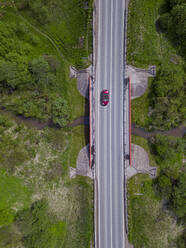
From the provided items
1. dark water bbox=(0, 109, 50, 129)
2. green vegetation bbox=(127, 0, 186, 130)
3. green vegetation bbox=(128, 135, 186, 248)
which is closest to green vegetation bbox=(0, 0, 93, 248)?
dark water bbox=(0, 109, 50, 129)

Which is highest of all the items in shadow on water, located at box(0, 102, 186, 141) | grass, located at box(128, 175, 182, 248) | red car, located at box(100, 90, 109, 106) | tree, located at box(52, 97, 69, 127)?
red car, located at box(100, 90, 109, 106)

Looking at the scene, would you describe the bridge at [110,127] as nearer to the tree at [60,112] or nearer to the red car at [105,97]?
the red car at [105,97]

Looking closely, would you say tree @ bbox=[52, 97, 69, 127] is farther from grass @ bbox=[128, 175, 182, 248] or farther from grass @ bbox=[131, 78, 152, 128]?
grass @ bbox=[128, 175, 182, 248]

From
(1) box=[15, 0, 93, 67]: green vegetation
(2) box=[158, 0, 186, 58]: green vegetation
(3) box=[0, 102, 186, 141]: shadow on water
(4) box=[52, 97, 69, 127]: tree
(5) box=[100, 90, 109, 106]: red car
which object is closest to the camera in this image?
(2) box=[158, 0, 186, 58]: green vegetation

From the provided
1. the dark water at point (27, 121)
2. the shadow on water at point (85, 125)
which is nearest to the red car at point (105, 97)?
the shadow on water at point (85, 125)

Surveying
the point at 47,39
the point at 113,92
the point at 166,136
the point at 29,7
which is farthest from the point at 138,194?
the point at 29,7

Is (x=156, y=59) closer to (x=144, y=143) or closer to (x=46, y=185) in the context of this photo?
(x=144, y=143)
